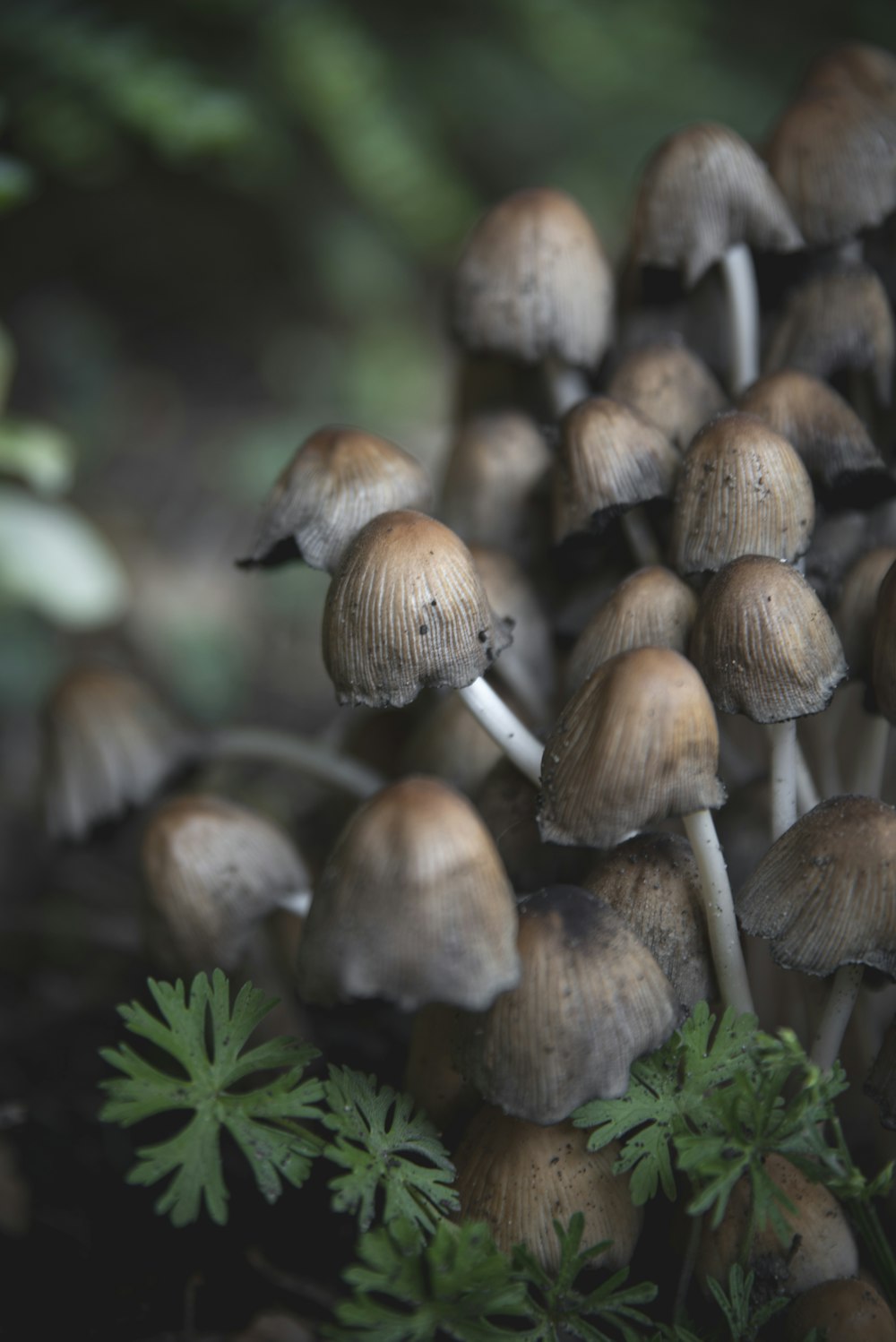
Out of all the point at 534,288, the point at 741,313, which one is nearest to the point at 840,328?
the point at 741,313

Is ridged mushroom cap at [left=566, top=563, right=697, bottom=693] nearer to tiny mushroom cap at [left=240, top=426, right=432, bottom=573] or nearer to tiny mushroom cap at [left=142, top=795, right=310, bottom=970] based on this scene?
tiny mushroom cap at [left=240, top=426, right=432, bottom=573]

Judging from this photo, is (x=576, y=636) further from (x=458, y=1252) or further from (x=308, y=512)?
(x=458, y=1252)

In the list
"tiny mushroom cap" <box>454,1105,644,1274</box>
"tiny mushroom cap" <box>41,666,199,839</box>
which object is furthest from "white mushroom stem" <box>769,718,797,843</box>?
"tiny mushroom cap" <box>41,666,199,839</box>

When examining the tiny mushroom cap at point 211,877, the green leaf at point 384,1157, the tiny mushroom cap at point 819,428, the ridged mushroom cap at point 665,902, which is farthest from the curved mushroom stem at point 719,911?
the tiny mushroom cap at point 211,877

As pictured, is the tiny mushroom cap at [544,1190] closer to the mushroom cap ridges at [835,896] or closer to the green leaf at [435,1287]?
the green leaf at [435,1287]

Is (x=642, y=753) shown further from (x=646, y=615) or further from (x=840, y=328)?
(x=840, y=328)

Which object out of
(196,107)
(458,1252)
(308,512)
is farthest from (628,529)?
(196,107)
